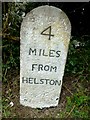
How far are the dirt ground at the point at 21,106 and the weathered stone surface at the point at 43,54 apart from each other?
2.4 inches

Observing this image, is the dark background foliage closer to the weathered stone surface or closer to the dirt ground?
the dirt ground

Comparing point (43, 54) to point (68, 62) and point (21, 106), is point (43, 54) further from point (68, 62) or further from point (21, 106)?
point (68, 62)

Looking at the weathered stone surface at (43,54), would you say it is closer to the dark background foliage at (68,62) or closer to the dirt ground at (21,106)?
the dirt ground at (21,106)

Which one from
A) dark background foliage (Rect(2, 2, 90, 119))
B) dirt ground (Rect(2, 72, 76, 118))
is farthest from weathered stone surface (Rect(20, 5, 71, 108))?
dark background foliage (Rect(2, 2, 90, 119))

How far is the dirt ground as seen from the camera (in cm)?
332

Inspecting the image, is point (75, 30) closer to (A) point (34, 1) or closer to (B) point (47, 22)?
(A) point (34, 1)

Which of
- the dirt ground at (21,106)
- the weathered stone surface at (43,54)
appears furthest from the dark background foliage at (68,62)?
the weathered stone surface at (43,54)

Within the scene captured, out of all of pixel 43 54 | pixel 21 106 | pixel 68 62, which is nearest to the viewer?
pixel 43 54

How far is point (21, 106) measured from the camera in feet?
11.1

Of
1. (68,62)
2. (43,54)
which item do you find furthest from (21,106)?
(68,62)

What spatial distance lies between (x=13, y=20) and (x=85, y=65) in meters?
1.07

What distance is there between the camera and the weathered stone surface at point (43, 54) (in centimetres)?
288

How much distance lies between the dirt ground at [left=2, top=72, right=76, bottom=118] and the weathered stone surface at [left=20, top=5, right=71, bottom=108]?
62 millimetres

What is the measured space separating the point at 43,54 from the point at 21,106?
0.69 metres
